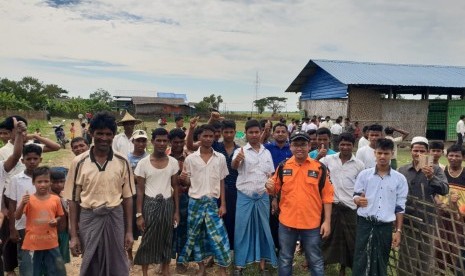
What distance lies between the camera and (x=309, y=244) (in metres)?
3.35

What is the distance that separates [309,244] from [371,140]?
5.85 feet

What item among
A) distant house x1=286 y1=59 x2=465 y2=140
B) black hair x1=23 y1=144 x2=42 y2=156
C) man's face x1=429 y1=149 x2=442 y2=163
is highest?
distant house x1=286 y1=59 x2=465 y2=140

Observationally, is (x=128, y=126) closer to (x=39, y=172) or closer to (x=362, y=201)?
(x=39, y=172)

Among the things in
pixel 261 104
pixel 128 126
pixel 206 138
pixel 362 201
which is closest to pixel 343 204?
A: pixel 362 201

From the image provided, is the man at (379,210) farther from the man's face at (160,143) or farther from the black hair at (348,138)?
the man's face at (160,143)

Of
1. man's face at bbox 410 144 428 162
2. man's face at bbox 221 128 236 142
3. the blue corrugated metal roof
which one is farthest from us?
the blue corrugated metal roof

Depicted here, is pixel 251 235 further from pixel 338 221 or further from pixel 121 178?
pixel 121 178

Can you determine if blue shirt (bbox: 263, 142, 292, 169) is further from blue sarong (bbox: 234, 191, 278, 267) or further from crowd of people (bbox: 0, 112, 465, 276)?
blue sarong (bbox: 234, 191, 278, 267)

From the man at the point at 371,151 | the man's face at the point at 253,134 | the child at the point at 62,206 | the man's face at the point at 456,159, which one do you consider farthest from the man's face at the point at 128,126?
the man's face at the point at 456,159

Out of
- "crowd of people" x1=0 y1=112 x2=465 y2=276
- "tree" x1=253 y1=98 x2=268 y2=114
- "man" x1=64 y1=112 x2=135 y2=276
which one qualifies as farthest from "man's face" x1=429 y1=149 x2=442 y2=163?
"tree" x1=253 y1=98 x2=268 y2=114

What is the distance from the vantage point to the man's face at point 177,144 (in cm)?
424

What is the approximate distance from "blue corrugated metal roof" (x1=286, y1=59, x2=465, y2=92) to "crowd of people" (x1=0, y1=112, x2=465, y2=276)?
12566 mm

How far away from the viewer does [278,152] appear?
4.34 meters

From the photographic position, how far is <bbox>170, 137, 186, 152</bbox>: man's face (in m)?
4.24
